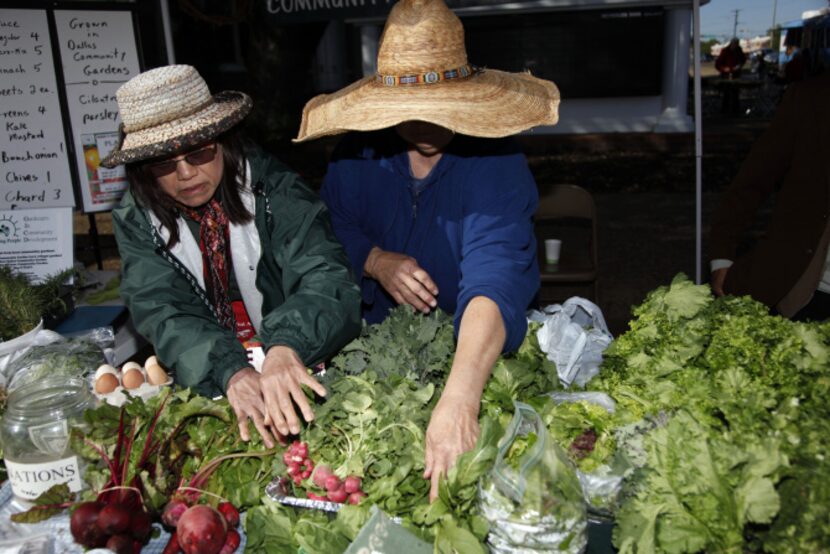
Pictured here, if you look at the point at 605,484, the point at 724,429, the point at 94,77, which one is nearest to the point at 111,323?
the point at 94,77

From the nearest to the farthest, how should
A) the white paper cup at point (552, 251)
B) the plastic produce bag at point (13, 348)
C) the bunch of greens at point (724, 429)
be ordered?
the bunch of greens at point (724, 429), the plastic produce bag at point (13, 348), the white paper cup at point (552, 251)

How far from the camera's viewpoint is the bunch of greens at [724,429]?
1.26 metres

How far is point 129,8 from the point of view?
372cm

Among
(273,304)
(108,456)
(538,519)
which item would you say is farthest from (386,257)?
(538,519)

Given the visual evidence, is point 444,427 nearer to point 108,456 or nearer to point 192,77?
point 108,456

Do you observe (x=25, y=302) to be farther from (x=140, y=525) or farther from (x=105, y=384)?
(x=140, y=525)

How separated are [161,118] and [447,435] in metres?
1.23

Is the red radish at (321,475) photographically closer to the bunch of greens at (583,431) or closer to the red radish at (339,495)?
the red radish at (339,495)

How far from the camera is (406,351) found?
190 cm

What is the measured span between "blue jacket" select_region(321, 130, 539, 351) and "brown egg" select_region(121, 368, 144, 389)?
0.81 m

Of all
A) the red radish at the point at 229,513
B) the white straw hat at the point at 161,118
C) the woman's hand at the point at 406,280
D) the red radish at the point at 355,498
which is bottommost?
the red radish at the point at 229,513

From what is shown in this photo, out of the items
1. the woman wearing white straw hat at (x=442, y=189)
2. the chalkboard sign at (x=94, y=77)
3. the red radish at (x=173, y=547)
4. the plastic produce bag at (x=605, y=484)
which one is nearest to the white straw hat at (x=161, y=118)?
the woman wearing white straw hat at (x=442, y=189)

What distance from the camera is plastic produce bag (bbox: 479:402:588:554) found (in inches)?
52.2

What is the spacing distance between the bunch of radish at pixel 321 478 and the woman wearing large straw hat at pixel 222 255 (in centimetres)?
6
